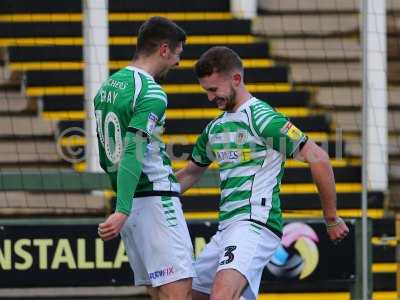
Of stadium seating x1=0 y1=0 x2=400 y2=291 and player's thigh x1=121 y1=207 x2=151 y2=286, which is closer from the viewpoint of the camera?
player's thigh x1=121 y1=207 x2=151 y2=286

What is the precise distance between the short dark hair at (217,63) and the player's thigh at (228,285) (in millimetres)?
983

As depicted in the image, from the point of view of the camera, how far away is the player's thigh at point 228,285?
5613 millimetres

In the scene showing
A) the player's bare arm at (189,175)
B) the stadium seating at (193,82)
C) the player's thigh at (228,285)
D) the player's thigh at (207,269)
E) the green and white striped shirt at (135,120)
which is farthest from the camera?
the stadium seating at (193,82)

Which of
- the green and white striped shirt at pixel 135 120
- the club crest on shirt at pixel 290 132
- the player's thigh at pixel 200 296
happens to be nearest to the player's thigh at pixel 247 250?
the player's thigh at pixel 200 296

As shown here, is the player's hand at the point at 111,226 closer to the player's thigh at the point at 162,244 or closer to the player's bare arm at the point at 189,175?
the player's thigh at the point at 162,244

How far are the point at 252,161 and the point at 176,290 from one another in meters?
0.75

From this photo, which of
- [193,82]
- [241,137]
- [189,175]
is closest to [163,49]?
[241,137]

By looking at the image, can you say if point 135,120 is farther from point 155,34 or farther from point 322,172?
point 322,172

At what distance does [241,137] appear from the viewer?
5.83 m

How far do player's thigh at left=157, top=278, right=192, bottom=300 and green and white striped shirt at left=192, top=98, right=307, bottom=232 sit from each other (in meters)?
0.41

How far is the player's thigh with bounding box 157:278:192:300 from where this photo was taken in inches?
222

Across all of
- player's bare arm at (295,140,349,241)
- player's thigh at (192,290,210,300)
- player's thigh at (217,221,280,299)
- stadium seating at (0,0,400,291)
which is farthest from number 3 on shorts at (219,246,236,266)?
stadium seating at (0,0,400,291)

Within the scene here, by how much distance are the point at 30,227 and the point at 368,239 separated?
2.31m

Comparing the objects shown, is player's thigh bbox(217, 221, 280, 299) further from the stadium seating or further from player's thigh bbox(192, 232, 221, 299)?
the stadium seating
